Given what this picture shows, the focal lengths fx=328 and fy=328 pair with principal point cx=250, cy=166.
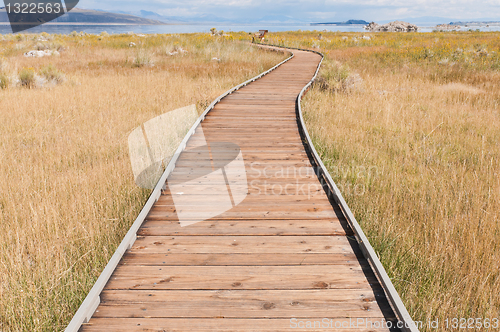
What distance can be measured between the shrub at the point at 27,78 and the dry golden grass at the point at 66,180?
27cm

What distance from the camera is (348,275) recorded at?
8.86 feet

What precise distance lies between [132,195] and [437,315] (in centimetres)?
365

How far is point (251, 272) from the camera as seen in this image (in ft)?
8.94

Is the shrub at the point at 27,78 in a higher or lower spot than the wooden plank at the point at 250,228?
higher

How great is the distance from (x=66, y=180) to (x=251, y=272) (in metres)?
3.28

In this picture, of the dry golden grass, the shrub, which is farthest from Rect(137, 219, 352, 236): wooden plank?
the shrub

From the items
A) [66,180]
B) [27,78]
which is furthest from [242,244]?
[27,78]

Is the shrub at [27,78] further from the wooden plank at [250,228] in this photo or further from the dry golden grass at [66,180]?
the wooden plank at [250,228]

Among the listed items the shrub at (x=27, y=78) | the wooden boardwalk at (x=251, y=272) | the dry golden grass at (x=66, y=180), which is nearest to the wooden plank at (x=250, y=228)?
the wooden boardwalk at (x=251, y=272)

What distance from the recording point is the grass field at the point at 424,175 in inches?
113

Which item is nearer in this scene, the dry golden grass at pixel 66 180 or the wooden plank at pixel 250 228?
the dry golden grass at pixel 66 180

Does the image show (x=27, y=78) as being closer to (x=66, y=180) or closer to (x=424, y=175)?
(x=66, y=180)

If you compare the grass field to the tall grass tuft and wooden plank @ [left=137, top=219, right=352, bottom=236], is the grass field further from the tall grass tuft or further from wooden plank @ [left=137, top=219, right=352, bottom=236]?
the tall grass tuft

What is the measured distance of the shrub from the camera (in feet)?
37.2
